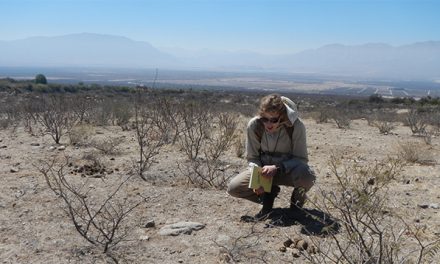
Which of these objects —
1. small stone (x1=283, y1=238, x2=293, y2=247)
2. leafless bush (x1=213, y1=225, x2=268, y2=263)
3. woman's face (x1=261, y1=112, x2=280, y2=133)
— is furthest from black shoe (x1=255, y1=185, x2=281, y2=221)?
small stone (x1=283, y1=238, x2=293, y2=247)

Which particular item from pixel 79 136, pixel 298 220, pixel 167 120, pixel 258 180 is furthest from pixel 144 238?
pixel 79 136

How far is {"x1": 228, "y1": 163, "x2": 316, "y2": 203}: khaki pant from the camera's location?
4004mm

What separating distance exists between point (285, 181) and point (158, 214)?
3.75ft

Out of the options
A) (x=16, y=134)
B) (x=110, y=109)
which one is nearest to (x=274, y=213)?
(x=16, y=134)

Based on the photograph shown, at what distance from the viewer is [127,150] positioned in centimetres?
732

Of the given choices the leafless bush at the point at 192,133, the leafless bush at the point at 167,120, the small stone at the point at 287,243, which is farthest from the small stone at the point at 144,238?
the leafless bush at the point at 167,120

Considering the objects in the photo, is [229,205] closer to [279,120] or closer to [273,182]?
[273,182]

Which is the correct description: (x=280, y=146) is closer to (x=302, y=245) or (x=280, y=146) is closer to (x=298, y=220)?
(x=298, y=220)

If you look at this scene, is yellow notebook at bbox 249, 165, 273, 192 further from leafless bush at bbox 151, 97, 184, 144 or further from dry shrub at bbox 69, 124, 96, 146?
dry shrub at bbox 69, 124, 96, 146

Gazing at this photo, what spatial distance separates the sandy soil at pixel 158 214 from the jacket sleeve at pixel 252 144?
48cm

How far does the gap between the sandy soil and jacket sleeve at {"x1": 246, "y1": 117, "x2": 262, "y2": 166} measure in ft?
1.57

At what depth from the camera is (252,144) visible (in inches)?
165

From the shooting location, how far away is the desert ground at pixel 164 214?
3252 millimetres

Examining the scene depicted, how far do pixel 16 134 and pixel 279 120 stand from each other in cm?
731
